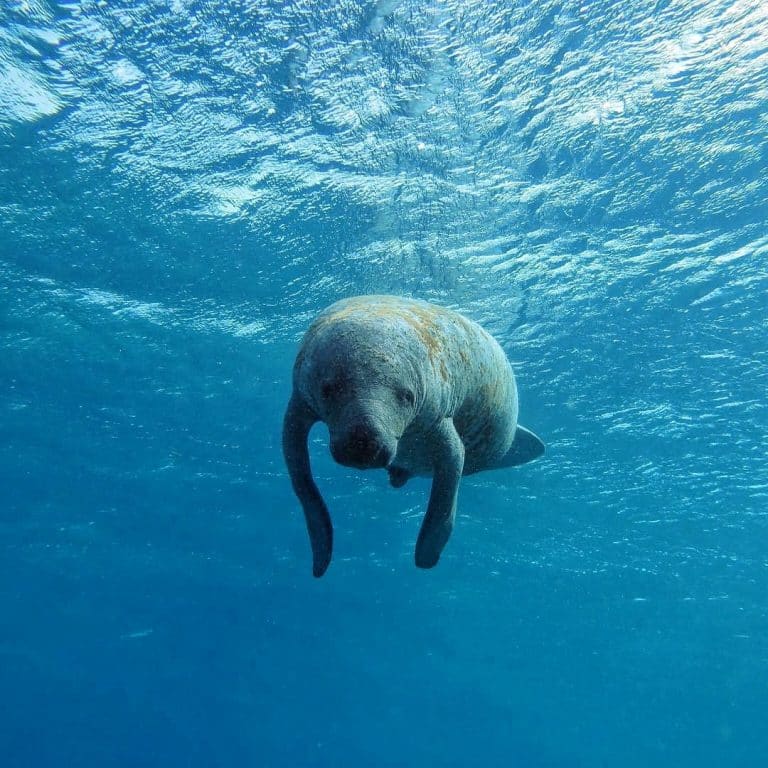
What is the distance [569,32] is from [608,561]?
22768mm

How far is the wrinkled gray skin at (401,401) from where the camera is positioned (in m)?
3.41

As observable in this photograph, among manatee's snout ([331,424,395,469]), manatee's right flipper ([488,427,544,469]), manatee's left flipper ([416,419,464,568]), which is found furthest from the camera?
manatee's right flipper ([488,427,544,469])

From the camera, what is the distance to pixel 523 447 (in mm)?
6570

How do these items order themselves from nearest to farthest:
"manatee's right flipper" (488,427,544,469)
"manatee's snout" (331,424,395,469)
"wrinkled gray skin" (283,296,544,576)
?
"manatee's snout" (331,424,395,469) → "wrinkled gray skin" (283,296,544,576) → "manatee's right flipper" (488,427,544,469)

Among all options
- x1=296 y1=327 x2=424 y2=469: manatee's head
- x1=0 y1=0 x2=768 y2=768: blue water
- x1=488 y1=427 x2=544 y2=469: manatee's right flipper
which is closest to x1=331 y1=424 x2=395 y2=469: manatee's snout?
x1=296 y1=327 x2=424 y2=469: manatee's head

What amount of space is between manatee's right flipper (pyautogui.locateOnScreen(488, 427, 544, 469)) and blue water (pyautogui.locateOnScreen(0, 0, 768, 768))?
14.3 ft

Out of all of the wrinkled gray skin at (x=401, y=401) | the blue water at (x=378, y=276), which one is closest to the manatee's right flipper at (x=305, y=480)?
the wrinkled gray skin at (x=401, y=401)

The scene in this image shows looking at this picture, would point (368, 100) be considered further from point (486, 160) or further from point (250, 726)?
point (250, 726)

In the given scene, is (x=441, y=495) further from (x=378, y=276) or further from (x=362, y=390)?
(x=378, y=276)

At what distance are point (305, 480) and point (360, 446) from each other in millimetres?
1648

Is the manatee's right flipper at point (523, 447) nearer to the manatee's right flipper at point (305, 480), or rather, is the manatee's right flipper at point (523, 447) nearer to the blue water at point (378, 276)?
the manatee's right flipper at point (305, 480)

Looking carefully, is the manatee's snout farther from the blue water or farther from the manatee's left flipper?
the blue water

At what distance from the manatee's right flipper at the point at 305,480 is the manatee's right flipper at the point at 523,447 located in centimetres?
239

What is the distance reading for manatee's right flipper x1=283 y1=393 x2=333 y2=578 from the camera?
4.52 meters
